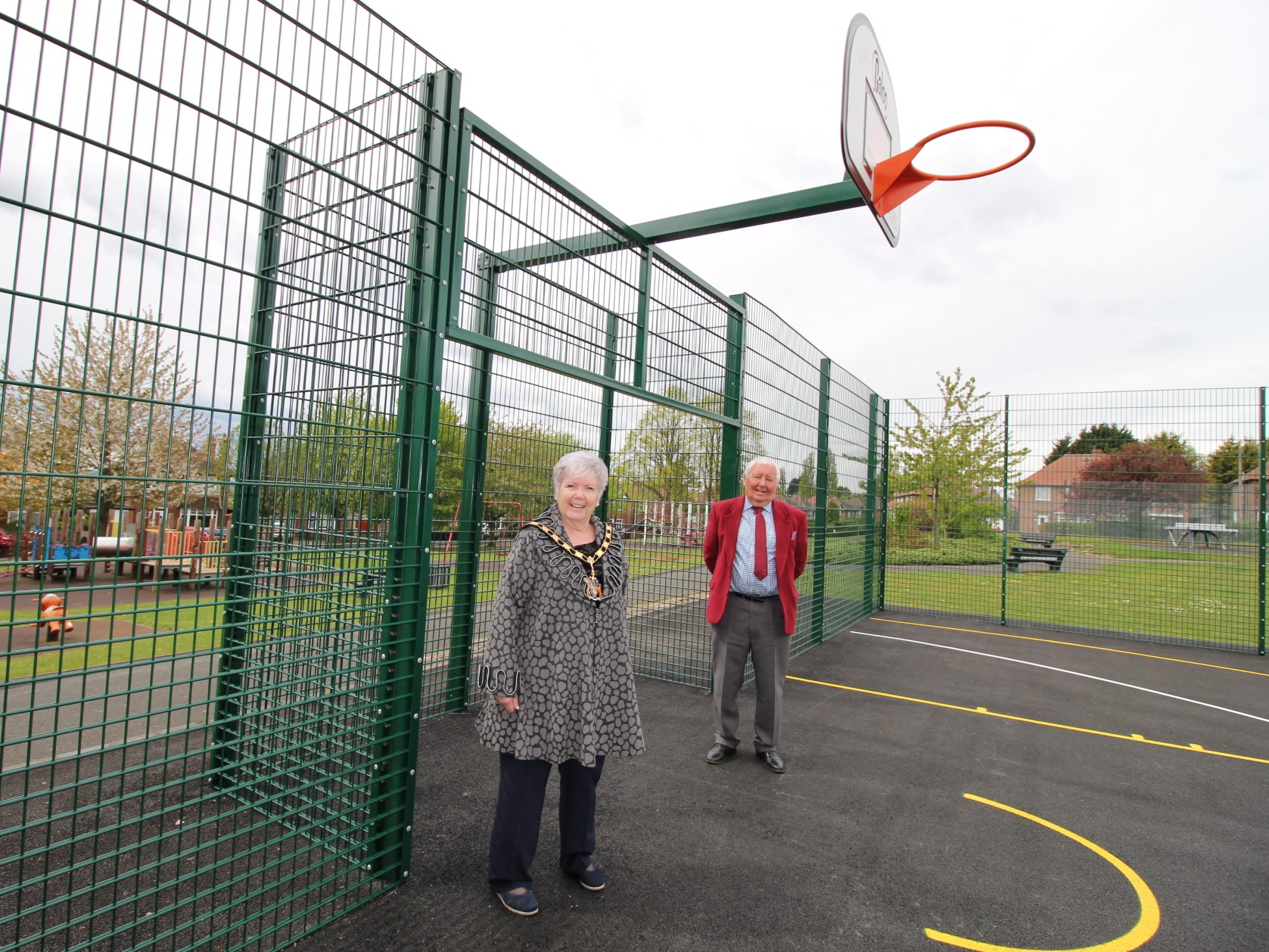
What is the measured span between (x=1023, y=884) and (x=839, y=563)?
4969mm

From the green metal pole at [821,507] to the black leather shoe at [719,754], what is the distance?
3.13m

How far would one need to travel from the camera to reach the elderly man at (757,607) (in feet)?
12.5

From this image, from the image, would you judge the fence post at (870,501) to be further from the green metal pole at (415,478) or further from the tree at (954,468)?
the green metal pole at (415,478)

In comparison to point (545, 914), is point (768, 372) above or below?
above

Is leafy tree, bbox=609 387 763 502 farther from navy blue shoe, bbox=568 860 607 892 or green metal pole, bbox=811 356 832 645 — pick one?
navy blue shoe, bbox=568 860 607 892

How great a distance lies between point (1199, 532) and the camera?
819 cm

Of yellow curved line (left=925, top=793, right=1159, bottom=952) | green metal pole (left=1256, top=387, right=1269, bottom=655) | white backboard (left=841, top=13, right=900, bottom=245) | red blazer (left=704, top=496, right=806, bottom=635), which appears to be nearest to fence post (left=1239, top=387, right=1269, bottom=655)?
green metal pole (left=1256, top=387, right=1269, bottom=655)

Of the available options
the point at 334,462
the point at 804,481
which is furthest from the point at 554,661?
the point at 804,481

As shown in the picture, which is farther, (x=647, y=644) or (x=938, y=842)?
(x=647, y=644)

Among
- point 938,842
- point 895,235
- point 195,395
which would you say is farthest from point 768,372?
point 195,395

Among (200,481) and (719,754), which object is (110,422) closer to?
(200,481)

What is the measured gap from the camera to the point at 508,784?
2.38 metres

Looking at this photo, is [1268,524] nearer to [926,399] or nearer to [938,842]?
[926,399]

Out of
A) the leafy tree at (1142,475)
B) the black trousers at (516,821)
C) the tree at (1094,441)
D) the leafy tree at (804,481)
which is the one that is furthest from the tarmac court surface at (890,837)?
the tree at (1094,441)
